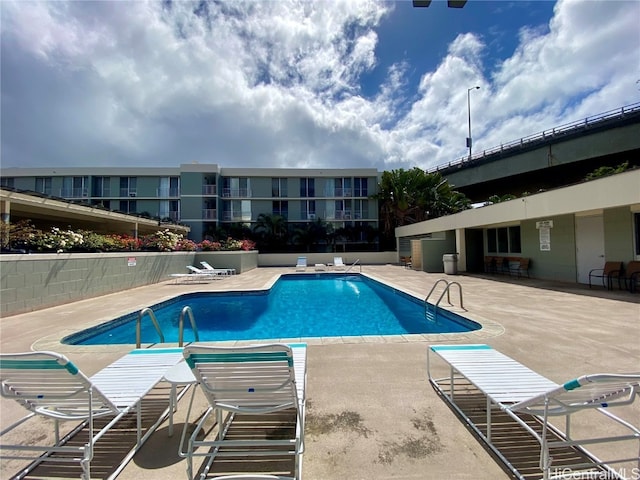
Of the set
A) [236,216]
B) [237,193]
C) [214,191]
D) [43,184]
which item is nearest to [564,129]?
[237,193]

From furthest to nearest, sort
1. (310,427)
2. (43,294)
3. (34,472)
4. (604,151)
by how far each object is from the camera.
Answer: (604,151) < (43,294) < (310,427) < (34,472)

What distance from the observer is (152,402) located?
2754mm

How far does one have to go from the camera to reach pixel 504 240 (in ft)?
47.6

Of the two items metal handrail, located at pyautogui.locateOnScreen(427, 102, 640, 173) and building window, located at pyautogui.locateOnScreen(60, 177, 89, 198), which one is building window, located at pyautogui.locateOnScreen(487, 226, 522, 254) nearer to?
metal handrail, located at pyautogui.locateOnScreen(427, 102, 640, 173)

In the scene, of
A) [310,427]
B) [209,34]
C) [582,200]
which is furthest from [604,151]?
[310,427]

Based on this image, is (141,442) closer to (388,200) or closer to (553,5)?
(553,5)

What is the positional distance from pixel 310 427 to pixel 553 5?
40.6ft

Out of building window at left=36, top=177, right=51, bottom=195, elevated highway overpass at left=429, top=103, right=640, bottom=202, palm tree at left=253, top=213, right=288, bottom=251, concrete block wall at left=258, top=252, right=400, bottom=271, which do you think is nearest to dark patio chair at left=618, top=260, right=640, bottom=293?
concrete block wall at left=258, top=252, right=400, bottom=271

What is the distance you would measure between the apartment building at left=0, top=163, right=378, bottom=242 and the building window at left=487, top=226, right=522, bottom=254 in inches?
514

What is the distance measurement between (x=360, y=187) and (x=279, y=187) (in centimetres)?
784

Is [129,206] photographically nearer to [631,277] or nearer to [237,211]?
[237,211]

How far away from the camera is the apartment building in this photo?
26281mm

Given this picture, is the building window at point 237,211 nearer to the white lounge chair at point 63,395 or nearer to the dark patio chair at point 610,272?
the dark patio chair at point 610,272

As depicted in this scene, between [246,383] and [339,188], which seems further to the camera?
[339,188]
